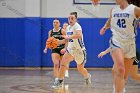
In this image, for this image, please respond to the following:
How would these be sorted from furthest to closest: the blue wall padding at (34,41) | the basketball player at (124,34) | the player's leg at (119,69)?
the blue wall padding at (34,41) < the basketball player at (124,34) < the player's leg at (119,69)

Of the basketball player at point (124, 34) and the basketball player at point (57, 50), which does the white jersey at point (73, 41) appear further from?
the basketball player at point (124, 34)

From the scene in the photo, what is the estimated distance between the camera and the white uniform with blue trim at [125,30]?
660 cm

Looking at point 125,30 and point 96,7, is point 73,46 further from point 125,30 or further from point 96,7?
point 96,7

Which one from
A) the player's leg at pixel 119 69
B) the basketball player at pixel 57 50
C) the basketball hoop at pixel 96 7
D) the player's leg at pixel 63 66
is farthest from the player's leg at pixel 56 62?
the basketball hoop at pixel 96 7

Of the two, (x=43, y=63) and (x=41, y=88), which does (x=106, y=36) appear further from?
(x=41, y=88)

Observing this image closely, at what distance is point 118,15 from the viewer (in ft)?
21.9

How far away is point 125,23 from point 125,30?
0.12m

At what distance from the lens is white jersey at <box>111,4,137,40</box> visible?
21.6 feet

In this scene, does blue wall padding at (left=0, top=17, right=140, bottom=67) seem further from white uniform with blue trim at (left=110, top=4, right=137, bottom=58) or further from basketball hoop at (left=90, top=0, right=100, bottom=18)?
white uniform with blue trim at (left=110, top=4, right=137, bottom=58)

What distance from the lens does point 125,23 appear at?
6.62 m

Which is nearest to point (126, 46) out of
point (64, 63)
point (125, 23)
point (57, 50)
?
point (125, 23)

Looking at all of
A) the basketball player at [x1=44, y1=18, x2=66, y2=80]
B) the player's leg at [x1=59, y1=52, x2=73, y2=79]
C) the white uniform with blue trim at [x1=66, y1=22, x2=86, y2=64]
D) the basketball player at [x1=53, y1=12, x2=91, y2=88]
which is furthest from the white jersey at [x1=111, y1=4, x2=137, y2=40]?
the basketball player at [x1=44, y1=18, x2=66, y2=80]

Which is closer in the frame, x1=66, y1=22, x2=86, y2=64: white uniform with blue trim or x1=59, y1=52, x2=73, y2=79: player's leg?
x1=59, y1=52, x2=73, y2=79: player's leg

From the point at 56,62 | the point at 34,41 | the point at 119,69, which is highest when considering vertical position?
the point at 119,69
